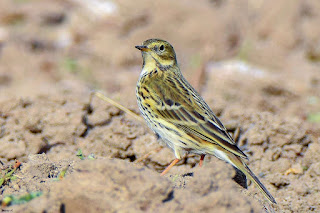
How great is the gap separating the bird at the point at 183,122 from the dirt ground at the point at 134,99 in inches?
10.5

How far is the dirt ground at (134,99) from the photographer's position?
2893 mm

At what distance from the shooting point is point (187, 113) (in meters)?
4.41

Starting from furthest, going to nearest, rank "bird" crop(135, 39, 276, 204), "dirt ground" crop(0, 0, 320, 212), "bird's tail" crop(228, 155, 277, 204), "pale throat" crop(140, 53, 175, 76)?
"pale throat" crop(140, 53, 175, 76) → "bird" crop(135, 39, 276, 204) → "bird's tail" crop(228, 155, 277, 204) → "dirt ground" crop(0, 0, 320, 212)

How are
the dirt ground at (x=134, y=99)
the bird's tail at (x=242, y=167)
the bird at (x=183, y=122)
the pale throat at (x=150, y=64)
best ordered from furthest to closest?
the pale throat at (x=150, y=64) < the bird at (x=183, y=122) < the bird's tail at (x=242, y=167) < the dirt ground at (x=134, y=99)

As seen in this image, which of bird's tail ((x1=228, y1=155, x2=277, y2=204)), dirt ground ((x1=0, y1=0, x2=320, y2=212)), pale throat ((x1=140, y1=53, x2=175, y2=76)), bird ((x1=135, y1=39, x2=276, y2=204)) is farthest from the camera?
pale throat ((x1=140, y1=53, x2=175, y2=76))

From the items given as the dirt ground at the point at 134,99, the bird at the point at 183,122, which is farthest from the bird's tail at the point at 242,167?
the dirt ground at the point at 134,99

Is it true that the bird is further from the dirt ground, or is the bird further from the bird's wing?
the dirt ground

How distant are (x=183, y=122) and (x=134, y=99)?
166 centimetres

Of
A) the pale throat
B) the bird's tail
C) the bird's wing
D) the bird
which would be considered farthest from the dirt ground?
the pale throat

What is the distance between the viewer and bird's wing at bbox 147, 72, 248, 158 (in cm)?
423

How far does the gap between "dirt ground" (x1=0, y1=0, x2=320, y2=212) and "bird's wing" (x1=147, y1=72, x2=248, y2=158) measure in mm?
368

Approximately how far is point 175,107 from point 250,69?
4842mm

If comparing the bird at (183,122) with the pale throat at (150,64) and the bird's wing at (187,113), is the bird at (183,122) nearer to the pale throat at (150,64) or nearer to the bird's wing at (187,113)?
the bird's wing at (187,113)

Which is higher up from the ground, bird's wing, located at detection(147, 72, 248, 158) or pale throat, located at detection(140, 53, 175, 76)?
pale throat, located at detection(140, 53, 175, 76)
